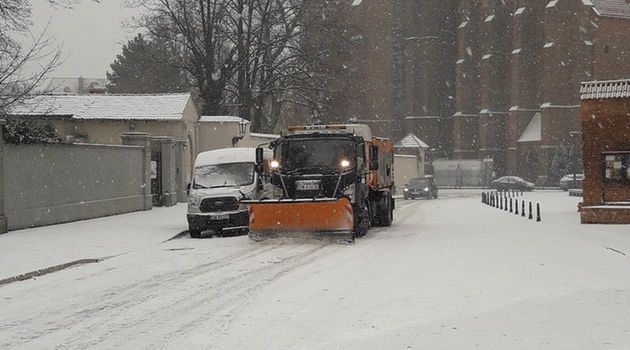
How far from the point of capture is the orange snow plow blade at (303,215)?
20250 mm

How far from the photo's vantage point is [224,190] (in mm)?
23688

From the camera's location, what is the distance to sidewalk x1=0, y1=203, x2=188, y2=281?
1678cm

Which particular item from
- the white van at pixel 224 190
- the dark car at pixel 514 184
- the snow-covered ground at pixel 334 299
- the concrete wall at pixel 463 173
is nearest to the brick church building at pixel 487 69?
the concrete wall at pixel 463 173

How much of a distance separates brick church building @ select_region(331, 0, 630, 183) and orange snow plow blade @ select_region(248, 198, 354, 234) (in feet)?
163

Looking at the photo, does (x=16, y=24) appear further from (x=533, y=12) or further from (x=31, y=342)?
(x=533, y=12)

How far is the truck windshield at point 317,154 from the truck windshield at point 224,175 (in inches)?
97.3

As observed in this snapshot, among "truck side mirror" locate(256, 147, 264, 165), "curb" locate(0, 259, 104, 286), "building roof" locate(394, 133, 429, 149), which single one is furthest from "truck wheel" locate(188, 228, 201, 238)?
"building roof" locate(394, 133, 429, 149)

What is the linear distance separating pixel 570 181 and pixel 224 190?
4849cm

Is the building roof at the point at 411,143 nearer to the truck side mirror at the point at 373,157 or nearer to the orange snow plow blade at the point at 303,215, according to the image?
the truck side mirror at the point at 373,157

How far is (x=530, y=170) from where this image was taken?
255 ft

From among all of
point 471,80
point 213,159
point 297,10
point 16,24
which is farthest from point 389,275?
point 471,80

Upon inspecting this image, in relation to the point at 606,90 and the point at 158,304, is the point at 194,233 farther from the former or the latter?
the point at 606,90

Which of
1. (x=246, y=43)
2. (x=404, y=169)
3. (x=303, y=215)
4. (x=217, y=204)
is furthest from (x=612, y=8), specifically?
(x=303, y=215)

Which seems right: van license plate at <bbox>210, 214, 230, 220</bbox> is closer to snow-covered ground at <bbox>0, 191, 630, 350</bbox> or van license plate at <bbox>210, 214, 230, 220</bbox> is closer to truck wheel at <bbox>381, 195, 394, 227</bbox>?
snow-covered ground at <bbox>0, 191, 630, 350</bbox>
